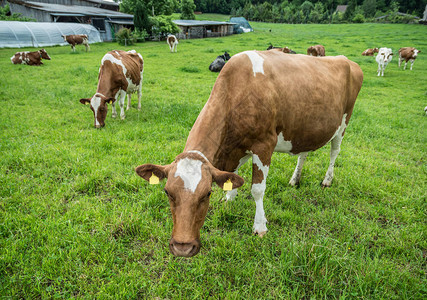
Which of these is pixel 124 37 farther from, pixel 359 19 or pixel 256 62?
pixel 359 19

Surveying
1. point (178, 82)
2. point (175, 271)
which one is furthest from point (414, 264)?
point (178, 82)

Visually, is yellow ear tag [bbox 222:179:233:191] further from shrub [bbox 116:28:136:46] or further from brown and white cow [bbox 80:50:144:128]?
shrub [bbox 116:28:136:46]

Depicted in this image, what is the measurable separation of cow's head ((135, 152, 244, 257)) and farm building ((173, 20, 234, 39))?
39631mm

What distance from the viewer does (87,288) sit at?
7.84ft

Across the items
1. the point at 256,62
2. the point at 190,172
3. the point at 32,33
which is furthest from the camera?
the point at 32,33

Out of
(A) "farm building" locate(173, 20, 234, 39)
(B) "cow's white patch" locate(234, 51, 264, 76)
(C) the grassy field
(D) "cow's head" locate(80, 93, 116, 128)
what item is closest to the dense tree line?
(A) "farm building" locate(173, 20, 234, 39)

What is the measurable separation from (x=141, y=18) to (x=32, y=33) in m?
12.0

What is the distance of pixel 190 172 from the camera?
2236mm

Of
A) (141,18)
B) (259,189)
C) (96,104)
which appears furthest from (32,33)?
(259,189)

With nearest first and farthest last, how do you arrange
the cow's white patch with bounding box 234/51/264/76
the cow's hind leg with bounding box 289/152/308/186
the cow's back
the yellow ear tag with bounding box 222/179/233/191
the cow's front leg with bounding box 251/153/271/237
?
the yellow ear tag with bounding box 222/179/233/191 < the cow's back < the cow's white patch with bounding box 234/51/264/76 < the cow's front leg with bounding box 251/153/271/237 < the cow's hind leg with bounding box 289/152/308/186

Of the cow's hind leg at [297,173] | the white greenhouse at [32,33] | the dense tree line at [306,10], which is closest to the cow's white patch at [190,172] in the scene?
the cow's hind leg at [297,173]

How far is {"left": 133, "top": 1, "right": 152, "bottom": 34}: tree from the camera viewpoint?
2934 cm

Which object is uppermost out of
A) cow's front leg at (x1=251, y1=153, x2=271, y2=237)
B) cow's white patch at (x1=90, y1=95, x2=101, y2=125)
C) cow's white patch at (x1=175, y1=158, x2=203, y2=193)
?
cow's white patch at (x1=175, y1=158, x2=203, y2=193)

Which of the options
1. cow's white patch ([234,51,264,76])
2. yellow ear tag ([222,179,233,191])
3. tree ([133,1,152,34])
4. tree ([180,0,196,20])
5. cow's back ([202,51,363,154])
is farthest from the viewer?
tree ([180,0,196,20])
